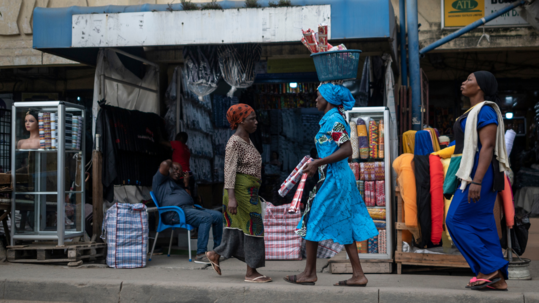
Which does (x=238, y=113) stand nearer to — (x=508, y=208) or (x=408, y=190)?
(x=408, y=190)

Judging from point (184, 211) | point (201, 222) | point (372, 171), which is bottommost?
point (201, 222)

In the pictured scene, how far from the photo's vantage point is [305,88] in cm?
966

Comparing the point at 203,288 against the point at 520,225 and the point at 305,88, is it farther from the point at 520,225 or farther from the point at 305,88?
the point at 305,88

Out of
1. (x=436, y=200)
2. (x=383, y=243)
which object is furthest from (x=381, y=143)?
(x=383, y=243)

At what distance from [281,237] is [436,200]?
2.27 metres

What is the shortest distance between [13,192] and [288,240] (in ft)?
11.5

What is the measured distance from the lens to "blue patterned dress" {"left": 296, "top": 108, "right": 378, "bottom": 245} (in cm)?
455

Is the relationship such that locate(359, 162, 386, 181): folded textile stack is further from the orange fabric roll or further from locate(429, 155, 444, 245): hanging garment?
the orange fabric roll

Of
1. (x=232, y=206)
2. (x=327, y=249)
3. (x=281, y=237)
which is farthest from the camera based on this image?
(x=327, y=249)

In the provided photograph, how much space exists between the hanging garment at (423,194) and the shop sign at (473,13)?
4.30 meters

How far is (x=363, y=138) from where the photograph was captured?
6.02 m

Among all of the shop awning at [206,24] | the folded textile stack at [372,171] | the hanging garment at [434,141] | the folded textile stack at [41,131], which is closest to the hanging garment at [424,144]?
the hanging garment at [434,141]

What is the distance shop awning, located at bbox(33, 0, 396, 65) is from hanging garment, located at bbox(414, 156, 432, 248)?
5.67ft

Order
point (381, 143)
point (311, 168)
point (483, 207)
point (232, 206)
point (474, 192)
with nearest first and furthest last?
point (474, 192) < point (483, 207) < point (311, 168) < point (232, 206) < point (381, 143)
